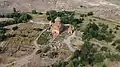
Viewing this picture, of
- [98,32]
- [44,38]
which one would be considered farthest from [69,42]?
[98,32]

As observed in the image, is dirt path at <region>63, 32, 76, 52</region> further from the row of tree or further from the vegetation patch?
the vegetation patch

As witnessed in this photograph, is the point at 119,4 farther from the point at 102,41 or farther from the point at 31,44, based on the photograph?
the point at 31,44

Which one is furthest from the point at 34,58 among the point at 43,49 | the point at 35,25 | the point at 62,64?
the point at 35,25

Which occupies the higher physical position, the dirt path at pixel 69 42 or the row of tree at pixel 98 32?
the row of tree at pixel 98 32

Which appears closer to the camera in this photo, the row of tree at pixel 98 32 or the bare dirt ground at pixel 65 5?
the row of tree at pixel 98 32

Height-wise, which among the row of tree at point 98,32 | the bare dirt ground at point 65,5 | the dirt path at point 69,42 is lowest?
the bare dirt ground at point 65,5

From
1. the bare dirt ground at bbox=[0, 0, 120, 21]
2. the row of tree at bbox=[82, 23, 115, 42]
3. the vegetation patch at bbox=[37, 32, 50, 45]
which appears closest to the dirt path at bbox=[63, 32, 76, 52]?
→ the row of tree at bbox=[82, 23, 115, 42]

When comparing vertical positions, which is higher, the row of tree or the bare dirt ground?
the row of tree

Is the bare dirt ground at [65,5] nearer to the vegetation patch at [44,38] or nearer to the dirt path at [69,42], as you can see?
the dirt path at [69,42]

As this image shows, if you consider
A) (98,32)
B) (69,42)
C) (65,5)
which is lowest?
(65,5)

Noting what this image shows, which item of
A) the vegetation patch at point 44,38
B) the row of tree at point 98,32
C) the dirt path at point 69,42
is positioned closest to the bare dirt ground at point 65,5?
the row of tree at point 98,32

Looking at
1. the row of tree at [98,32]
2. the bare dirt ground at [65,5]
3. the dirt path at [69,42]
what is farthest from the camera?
the bare dirt ground at [65,5]

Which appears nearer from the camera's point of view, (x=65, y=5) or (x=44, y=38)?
(x=44, y=38)

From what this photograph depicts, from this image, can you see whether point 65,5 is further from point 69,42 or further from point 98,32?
point 69,42
